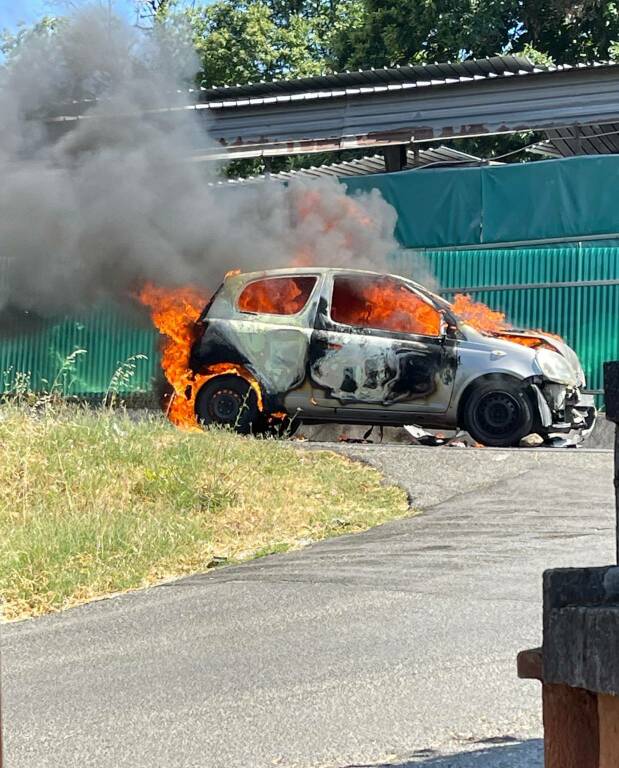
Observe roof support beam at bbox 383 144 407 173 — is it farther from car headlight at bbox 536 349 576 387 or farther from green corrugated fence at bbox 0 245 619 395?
car headlight at bbox 536 349 576 387

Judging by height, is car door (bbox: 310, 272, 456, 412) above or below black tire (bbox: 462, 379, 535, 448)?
above

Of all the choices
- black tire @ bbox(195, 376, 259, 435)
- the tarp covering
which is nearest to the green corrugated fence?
the tarp covering

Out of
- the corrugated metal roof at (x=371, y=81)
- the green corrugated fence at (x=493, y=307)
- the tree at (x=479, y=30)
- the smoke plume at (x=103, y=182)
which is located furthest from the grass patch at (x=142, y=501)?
the tree at (x=479, y=30)

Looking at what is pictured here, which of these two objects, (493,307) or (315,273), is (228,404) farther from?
(493,307)

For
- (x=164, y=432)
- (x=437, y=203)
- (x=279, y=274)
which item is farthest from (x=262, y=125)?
(x=164, y=432)

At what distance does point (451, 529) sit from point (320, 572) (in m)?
1.55

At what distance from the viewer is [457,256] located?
18.5 m

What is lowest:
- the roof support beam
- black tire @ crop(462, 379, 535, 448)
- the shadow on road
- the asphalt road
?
the asphalt road

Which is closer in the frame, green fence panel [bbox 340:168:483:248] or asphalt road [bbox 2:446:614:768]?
asphalt road [bbox 2:446:614:768]

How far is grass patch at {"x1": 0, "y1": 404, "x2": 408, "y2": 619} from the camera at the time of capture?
8.59 metres

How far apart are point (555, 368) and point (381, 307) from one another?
2003 millimetres

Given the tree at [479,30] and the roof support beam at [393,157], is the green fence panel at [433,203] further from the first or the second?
the tree at [479,30]

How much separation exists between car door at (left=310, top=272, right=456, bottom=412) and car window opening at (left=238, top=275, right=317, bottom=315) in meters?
0.25

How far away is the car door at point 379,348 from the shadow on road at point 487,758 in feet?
31.0
